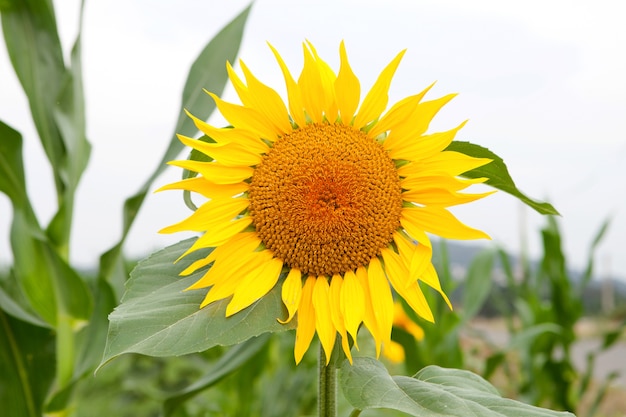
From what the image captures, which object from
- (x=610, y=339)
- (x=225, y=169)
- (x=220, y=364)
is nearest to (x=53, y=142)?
(x=220, y=364)

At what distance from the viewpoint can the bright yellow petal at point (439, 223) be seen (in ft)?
1.86

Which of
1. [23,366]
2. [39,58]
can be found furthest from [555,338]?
[39,58]

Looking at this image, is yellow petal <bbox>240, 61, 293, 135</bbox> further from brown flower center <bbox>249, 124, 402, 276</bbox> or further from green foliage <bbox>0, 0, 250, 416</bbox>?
green foliage <bbox>0, 0, 250, 416</bbox>

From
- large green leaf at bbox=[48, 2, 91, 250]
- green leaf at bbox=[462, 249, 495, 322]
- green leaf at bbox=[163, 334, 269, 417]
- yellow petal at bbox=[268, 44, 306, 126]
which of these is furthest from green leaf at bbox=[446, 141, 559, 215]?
green leaf at bbox=[462, 249, 495, 322]

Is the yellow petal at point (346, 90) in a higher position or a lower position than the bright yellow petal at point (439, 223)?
higher

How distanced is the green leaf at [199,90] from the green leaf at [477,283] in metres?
1.07

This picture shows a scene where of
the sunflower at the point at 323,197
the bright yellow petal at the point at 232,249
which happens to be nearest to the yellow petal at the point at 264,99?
the sunflower at the point at 323,197

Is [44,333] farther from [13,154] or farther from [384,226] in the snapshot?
[384,226]

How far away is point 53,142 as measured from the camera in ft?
3.69

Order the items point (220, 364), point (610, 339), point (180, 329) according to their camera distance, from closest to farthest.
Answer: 1. point (180, 329)
2. point (220, 364)
3. point (610, 339)

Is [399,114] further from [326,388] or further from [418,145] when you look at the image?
[326,388]

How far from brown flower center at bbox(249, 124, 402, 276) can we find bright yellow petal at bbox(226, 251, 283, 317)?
13 millimetres

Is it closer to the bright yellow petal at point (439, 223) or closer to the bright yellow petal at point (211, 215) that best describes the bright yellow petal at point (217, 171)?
the bright yellow petal at point (211, 215)

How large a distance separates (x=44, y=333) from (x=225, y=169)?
2.28 ft
